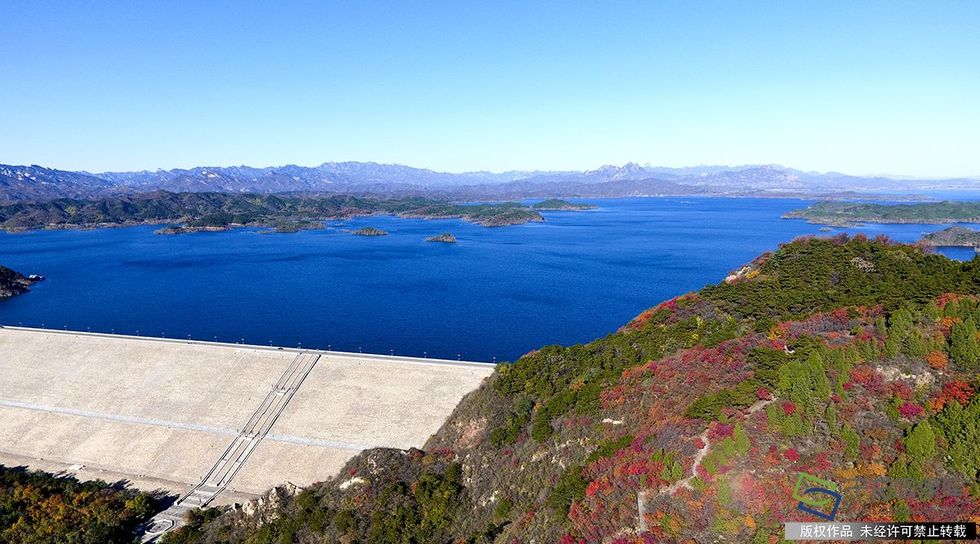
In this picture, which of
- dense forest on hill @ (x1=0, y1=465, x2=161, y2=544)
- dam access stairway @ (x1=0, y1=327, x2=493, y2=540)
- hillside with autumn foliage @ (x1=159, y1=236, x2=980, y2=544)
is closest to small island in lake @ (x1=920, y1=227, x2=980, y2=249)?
hillside with autumn foliage @ (x1=159, y1=236, x2=980, y2=544)

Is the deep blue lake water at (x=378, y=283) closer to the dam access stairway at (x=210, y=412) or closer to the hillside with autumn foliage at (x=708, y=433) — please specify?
the dam access stairway at (x=210, y=412)

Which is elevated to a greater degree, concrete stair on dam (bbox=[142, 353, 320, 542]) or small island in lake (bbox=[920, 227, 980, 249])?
small island in lake (bbox=[920, 227, 980, 249])

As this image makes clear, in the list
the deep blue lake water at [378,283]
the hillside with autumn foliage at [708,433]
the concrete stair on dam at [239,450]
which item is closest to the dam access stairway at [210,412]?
the concrete stair on dam at [239,450]

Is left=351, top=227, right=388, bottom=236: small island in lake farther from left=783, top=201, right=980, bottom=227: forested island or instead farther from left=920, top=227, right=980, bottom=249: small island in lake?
left=783, top=201, right=980, bottom=227: forested island

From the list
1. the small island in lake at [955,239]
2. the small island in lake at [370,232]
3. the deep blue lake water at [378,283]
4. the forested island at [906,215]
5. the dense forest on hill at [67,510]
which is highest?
the forested island at [906,215]

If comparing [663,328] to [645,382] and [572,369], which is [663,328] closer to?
[572,369]

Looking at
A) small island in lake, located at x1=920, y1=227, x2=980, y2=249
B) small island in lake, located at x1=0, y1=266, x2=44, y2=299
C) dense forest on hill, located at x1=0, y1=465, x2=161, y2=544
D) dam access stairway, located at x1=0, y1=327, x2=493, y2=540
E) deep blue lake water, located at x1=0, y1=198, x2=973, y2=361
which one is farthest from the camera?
small island in lake, located at x1=920, y1=227, x2=980, y2=249

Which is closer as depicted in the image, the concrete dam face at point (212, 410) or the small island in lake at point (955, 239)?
the concrete dam face at point (212, 410)
